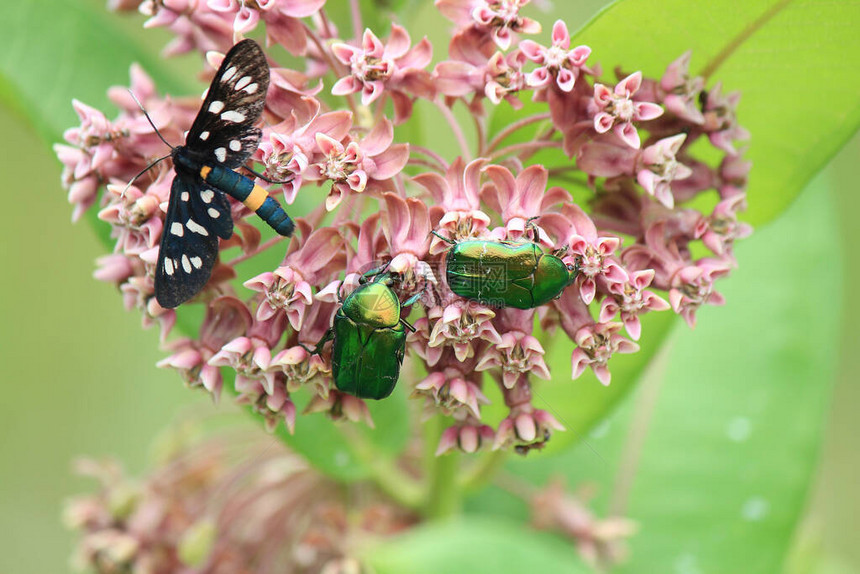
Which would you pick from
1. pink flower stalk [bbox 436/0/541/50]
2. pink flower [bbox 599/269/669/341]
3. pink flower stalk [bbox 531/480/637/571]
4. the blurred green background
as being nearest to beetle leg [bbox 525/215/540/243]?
pink flower [bbox 599/269/669/341]

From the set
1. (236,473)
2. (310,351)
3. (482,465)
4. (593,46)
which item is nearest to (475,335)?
(310,351)

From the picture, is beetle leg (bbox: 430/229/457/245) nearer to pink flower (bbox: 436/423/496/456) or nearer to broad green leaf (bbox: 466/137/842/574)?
pink flower (bbox: 436/423/496/456)

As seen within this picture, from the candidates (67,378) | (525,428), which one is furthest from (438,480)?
(67,378)

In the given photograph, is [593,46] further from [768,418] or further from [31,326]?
[31,326]

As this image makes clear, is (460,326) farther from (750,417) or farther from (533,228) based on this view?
(750,417)

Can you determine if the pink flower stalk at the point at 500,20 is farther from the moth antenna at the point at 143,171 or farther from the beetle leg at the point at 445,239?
the moth antenna at the point at 143,171

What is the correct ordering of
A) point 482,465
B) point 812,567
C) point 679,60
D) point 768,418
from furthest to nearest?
point 812,567 → point 768,418 → point 482,465 → point 679,60

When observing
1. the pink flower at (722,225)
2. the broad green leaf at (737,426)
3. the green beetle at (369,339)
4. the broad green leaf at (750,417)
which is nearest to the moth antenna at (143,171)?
the green beetle at (369,339)

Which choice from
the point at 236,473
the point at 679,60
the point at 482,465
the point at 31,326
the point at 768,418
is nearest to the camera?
the point at 679,60
